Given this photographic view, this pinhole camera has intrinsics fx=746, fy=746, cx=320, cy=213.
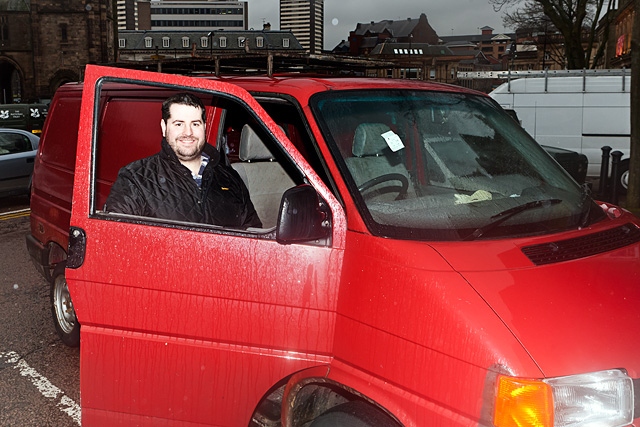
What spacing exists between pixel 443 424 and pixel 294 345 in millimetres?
711

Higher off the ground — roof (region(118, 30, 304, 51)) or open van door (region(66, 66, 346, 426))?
roof (region(118, 30, 304, 51))

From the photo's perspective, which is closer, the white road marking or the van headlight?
the van headlight

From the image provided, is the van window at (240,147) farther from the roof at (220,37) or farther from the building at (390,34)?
the building at (390,34)

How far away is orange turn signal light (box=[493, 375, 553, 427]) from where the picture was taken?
7.55 ft

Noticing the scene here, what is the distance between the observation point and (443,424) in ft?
8.08

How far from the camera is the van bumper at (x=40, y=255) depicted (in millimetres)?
6037

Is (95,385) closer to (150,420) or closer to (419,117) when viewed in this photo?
(150,420)

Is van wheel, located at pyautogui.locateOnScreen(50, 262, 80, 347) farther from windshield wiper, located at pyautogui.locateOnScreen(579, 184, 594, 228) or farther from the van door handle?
windshield wiper, located at pyautogui.locateOnScreen(579, 184, 594, 228)

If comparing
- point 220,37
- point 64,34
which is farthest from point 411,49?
point 64,34

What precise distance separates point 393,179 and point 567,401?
1.21m

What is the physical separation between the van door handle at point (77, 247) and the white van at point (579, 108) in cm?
1317

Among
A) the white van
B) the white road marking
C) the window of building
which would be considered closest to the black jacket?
the white road marking

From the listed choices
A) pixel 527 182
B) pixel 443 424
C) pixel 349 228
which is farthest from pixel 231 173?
pixel 443 424

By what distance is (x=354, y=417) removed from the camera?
2.69 meters
